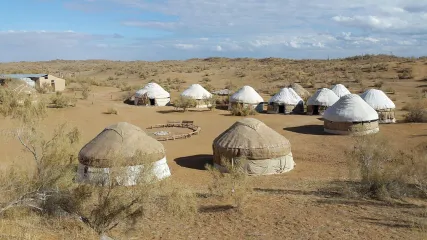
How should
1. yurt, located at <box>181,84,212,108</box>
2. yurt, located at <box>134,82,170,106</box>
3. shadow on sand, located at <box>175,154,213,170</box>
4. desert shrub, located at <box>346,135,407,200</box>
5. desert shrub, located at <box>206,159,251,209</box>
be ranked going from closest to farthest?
1. desert shrub, located at <box>206,159,251,209</box>
2. desert shrub, located at <box>346,135,407,200</box>
3. shadow on sand, located at <box>175,154,213,170</box>
4. yurt, located at <box>181,84,212,108</box>
5. yurt, located at <box>134,82,170,106</box>

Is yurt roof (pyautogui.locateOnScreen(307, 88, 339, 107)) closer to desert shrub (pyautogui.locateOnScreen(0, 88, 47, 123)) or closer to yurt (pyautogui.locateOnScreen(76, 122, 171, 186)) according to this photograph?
yurt (pyautogui.locateOnScreen(76, 122, 171, 186))

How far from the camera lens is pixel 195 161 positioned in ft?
61.7

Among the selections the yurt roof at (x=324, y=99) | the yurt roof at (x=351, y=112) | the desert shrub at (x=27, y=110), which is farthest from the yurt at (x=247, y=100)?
the desert shrub at (x=27, y=110)

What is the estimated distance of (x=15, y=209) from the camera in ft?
30.9

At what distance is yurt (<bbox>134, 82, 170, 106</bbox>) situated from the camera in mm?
35875

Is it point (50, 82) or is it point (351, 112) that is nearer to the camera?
point (351, 112)

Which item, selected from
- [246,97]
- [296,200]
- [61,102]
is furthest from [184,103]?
[296,200]

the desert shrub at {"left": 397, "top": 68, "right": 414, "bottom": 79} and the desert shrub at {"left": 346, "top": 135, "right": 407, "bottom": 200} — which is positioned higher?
the desert shrub at {"left": 397, "top": 68, "right": 414, "bottom": 79}

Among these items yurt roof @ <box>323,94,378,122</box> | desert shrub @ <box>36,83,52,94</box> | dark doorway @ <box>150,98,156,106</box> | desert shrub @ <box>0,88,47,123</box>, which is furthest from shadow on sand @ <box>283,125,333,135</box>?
desert shrub @ <box>36,83,52,94</box>

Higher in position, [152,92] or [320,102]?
[152,92]

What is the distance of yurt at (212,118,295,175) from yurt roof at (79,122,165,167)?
2567 millimetres

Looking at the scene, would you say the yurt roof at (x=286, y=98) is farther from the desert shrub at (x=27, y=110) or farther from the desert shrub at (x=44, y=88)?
the desert shrub at (x=44, y=88)

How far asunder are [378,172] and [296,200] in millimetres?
2778

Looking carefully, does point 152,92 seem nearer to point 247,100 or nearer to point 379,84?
point 247,100
